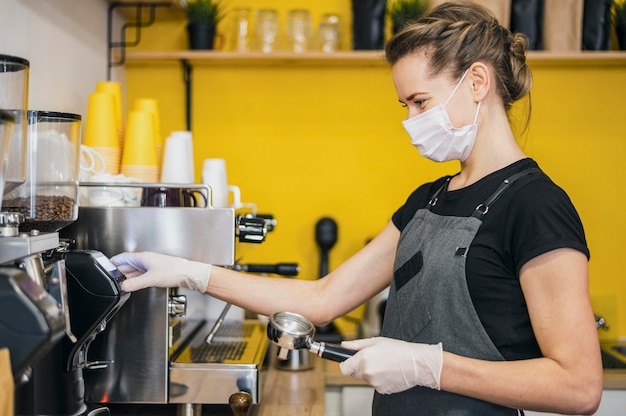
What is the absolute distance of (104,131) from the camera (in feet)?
5.65

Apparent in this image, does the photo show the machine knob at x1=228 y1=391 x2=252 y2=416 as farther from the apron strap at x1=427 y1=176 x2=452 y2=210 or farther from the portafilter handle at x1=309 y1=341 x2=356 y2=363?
the apron strap at x1=427 y1=176 x2=452 y2=210

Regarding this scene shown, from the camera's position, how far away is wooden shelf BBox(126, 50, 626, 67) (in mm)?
2373

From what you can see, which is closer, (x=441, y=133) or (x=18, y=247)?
(x=18, y=247)

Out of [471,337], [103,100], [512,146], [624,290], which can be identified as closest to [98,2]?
[103,100]

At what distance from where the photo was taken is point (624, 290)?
2564 mm

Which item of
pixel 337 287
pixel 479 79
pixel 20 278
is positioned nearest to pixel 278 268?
pixel 337 287

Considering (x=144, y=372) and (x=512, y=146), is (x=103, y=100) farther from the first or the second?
(x=512, y=146)

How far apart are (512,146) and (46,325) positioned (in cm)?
87

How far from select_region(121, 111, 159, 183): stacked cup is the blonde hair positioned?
67 cm

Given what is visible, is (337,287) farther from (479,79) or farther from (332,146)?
(332,146)

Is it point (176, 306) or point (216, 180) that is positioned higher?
point (216, 180)

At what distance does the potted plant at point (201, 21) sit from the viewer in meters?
2.41

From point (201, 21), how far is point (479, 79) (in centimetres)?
138

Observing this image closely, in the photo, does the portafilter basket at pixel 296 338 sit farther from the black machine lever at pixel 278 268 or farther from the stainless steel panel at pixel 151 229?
the black machine lever at pixel 278 268
